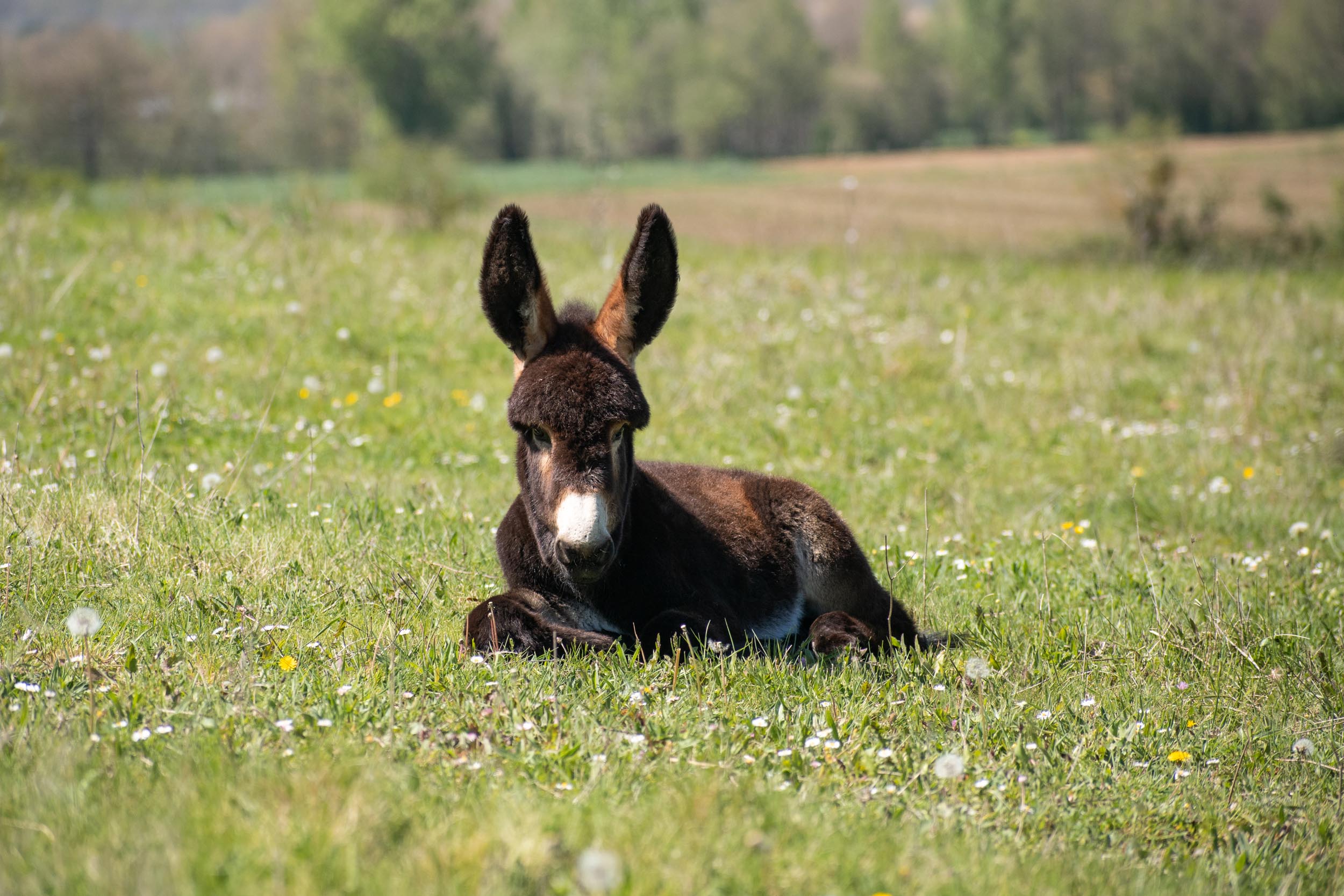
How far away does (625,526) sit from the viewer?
4.34 m

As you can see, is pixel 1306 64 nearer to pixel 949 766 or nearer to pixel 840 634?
pixel 840 634

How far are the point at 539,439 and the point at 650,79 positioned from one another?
66023mm

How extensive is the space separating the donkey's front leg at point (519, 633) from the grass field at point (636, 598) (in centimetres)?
14

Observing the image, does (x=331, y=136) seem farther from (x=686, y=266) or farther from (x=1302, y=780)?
(x=1302, y=780)

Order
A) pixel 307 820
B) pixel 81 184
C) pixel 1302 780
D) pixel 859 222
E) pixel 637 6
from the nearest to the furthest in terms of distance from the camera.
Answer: pixel 307 820 < pixel 1302 780 < pixel 81 184 < pixel 859 222 < pixel 637 6

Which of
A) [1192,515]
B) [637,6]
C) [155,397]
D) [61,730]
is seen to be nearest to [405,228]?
[155,397]

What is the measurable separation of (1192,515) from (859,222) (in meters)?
18.7

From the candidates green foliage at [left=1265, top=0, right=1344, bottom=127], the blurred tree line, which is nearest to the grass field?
the blurred tree line

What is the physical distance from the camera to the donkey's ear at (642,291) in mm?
4324

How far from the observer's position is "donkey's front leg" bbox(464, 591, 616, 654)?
420cm

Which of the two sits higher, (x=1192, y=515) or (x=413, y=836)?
(x=413, y=836)

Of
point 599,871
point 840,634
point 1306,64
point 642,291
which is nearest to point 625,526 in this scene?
point 642,291

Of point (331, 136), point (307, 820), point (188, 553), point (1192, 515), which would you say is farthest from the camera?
point (331, 136)

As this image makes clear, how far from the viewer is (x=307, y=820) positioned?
245cm
